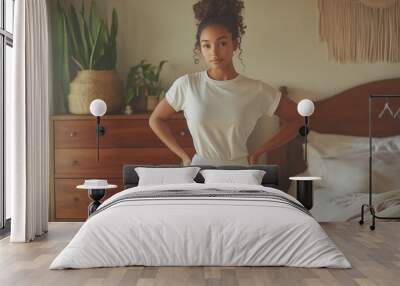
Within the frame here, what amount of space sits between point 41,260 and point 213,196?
56.8 inches

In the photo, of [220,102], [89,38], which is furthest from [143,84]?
[220,102]

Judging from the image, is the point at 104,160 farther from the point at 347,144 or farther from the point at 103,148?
the point at 347,144

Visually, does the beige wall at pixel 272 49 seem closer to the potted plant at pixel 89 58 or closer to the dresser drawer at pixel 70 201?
the potted plant at pixel 89 58

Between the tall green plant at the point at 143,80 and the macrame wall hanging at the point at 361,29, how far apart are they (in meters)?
1.94

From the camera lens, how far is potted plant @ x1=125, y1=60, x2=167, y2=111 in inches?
299

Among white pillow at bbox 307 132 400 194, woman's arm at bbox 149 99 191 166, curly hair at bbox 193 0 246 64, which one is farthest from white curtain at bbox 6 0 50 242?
white pillow at bbox 307 132 400 194

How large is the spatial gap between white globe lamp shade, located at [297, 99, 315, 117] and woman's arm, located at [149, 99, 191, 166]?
4.49ft

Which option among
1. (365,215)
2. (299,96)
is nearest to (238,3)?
(299,96)

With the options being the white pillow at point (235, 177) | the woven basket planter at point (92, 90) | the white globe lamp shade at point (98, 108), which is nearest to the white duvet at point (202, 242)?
the white pillow at point (235, 177)

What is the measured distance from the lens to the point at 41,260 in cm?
507

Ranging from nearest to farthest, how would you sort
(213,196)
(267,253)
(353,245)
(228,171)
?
(267,253), (213,196), (353,245), (228,171)

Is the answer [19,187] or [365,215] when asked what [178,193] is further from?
[365,215]

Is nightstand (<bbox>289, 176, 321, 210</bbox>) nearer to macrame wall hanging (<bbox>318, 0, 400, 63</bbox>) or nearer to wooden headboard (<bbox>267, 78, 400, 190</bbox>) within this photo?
wooden headboard (<bbox>267, 78, 400, 190</bbox>)

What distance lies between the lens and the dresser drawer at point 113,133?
7.49 meters
